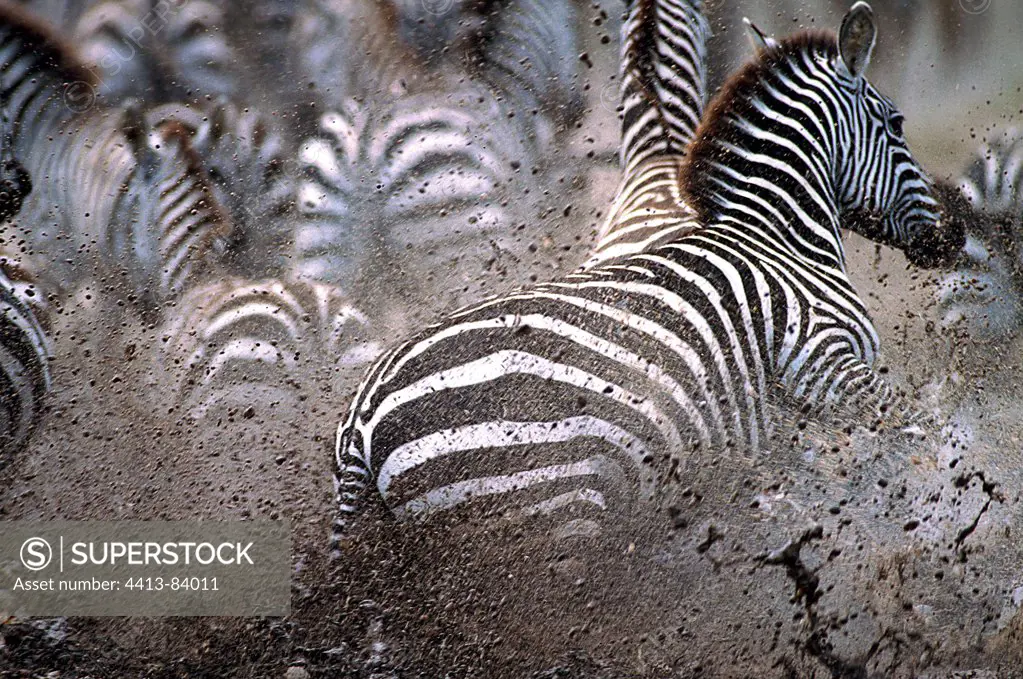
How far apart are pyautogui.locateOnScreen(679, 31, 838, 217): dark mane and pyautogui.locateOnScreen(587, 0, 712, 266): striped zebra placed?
6 cm

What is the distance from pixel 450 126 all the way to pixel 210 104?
3.15 feet

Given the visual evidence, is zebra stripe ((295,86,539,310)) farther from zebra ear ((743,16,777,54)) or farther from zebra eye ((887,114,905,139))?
zebra eye ((887,114,905,139))

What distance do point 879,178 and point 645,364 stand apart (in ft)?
4.11

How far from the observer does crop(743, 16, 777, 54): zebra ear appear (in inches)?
131

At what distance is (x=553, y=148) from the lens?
3.30 m

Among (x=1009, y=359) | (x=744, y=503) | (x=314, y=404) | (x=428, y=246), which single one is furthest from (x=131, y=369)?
(x=1009, y=359)

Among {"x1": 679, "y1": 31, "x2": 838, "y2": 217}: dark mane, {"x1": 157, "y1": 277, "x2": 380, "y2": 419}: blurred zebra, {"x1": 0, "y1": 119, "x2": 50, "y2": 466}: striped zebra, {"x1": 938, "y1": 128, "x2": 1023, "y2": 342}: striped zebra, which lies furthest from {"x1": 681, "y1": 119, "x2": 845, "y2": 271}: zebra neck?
{"x1": 0, "y1": 119, "x2": 50, "y2": 466}: striped zebra

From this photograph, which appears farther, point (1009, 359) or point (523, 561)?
point (1009, 359)

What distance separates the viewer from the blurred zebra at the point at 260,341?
329cm

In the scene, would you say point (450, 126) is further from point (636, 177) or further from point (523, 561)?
point (523, 561)

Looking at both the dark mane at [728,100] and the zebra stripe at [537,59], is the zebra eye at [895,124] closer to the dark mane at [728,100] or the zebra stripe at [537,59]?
the dark mane at [728,100]

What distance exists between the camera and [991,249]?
343 centimetres

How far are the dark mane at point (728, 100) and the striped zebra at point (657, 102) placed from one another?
0.19ft

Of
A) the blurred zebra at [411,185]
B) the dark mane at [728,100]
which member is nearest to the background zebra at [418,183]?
the blurred zebra at [411,185]
